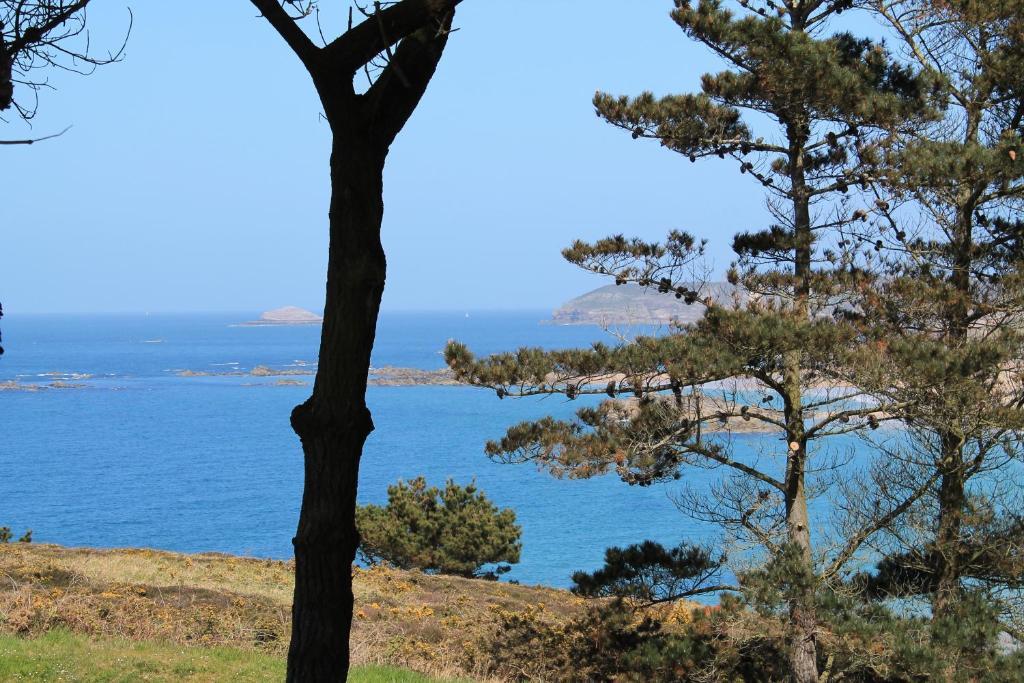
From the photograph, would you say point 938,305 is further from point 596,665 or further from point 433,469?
point 433,469

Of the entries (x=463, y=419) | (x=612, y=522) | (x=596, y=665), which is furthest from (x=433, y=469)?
(x=596, y=665)

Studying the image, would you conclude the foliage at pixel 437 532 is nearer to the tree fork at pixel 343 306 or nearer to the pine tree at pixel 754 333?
the pine tree at pixel 754 333

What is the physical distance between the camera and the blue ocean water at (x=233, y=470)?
144 feet

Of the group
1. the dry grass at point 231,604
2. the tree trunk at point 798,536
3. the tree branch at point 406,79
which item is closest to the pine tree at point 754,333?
the tree trunk at point 798,536

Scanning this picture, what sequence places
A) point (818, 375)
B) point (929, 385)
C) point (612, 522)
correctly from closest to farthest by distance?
point (929, 385) < point (818, 375) < point (612, 522)

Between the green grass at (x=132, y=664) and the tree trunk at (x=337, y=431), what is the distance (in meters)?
3.85

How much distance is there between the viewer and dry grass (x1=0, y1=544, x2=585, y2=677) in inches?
393

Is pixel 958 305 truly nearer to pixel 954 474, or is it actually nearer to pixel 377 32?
pixel 954 474

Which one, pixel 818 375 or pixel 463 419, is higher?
pixel 818 375

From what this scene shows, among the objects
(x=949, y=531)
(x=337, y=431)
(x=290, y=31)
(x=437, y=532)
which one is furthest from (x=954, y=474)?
(x=437, y=532)

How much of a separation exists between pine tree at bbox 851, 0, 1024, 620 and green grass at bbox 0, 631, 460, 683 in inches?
221

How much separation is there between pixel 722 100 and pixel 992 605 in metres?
6.11

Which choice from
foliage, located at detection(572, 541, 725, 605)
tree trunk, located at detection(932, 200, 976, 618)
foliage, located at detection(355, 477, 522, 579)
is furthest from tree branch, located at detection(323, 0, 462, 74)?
foliage, located at detection(355, 477, 522, 579)

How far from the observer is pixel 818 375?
10.6 metres
